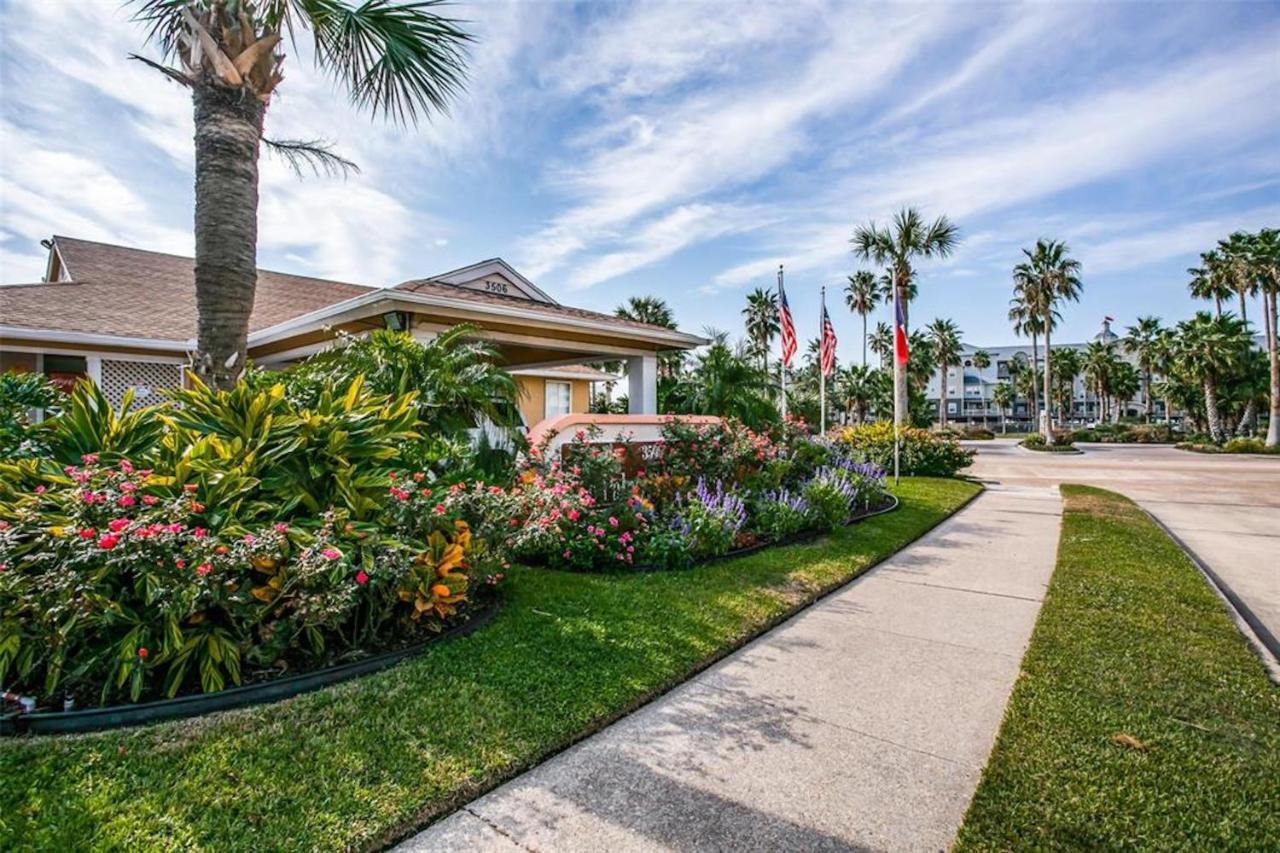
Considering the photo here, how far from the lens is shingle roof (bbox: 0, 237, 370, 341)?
9.57 metres

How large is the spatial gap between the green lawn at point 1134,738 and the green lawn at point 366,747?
5.60 feet

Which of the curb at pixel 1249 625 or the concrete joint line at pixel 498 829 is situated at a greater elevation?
the concrete joint line at pixel 498 829

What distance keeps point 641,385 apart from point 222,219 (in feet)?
22.6

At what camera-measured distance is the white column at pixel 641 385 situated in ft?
35.0

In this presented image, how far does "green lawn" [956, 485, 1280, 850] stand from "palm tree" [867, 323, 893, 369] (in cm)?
5512

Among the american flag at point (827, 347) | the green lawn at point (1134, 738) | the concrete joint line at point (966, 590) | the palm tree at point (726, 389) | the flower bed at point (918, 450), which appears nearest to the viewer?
the green lawn at point (1134, 738)

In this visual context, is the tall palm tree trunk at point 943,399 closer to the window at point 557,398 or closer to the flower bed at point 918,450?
the flower bed at point 918,450

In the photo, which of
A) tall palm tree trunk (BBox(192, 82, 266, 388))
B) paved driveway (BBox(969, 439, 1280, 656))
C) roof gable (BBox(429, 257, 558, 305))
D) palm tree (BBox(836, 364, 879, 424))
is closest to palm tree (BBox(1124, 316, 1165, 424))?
palm tree (BBox(836, 364, 879, 424))

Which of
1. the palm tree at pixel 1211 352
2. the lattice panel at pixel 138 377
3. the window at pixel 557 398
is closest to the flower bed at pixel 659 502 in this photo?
the lattice panel at pixel 138 377

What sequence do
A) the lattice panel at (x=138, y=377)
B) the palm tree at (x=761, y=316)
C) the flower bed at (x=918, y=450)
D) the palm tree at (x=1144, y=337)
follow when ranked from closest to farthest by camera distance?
the lattice panel at (x=138, y=377)
the flower bed at (x=918, y=450)
the palm tree at (x=761, y=316)
the palm tree at (x=1144, y=337)

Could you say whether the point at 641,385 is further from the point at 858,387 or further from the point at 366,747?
the point at 858,387

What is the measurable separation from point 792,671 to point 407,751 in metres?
2.24

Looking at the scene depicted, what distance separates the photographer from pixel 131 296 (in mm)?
11758

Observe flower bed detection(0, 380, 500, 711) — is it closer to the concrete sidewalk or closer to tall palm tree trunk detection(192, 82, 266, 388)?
tall palm tree trunk detection(192, 82, 266, 388)
